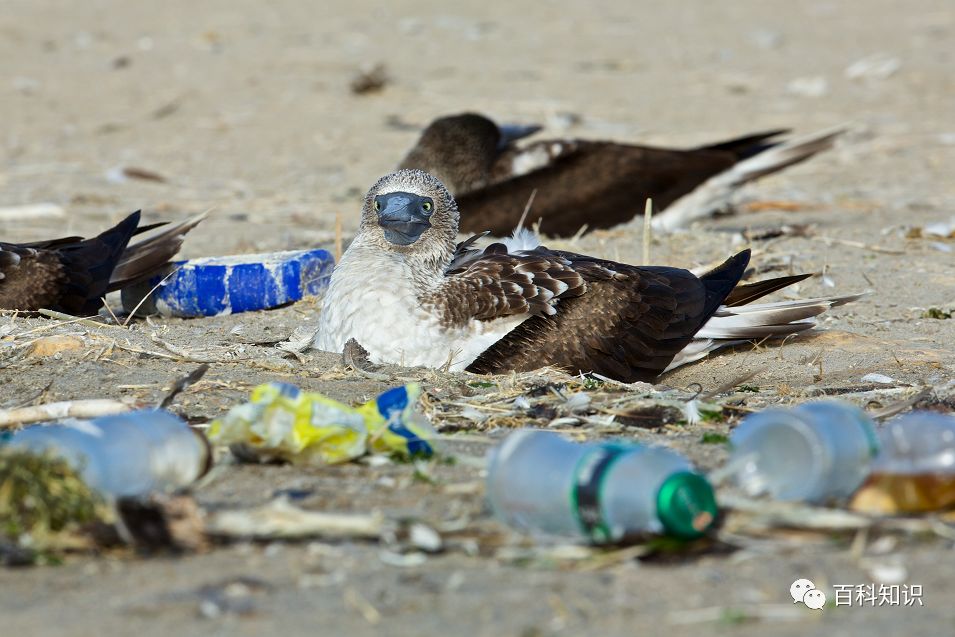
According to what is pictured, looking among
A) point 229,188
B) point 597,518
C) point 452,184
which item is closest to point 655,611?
point 597,518

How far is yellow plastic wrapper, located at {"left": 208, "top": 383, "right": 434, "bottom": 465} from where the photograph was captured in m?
3.84

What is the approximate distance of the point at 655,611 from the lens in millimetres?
2812

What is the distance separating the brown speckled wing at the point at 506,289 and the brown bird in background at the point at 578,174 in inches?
127

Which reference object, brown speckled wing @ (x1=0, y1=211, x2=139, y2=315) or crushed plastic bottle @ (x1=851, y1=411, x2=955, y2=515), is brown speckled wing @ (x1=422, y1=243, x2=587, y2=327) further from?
crushed plastic bottle @ (x1=851, y1=411, x2=955, y2=515)

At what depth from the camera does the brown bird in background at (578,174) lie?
9.34 meters

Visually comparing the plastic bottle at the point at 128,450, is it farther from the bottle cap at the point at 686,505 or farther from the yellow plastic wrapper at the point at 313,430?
A: the bottle cap at the point at 686,505

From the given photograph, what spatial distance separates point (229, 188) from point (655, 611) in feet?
28.3

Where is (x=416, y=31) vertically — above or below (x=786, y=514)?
above

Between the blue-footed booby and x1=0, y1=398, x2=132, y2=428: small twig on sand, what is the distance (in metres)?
1.50

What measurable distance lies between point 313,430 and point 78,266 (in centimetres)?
360

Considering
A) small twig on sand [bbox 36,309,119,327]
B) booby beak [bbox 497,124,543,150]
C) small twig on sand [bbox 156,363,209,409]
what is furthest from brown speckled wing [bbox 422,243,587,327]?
booby beak [bbox 497,124,543,150]

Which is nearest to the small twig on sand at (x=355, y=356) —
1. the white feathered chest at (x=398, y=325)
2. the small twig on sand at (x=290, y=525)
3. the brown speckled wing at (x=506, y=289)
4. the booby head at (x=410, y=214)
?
the white feathered chest at (x=398, y=325)

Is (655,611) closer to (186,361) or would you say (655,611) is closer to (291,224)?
(186,361)

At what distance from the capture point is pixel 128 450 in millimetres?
3396
